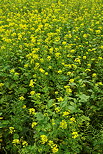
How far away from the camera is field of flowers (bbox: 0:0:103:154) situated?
228 cm

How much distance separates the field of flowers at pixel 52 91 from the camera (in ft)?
7.49

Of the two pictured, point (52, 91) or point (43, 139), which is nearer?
point (43, 139)

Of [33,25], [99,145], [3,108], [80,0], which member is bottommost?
[99,145]

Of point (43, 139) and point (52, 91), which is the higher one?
point (52, 91)

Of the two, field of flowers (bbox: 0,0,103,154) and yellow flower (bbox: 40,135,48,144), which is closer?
yellow flower (bbox: 40,135,48,144)

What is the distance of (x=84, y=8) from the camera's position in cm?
709

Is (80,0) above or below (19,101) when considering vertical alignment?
above

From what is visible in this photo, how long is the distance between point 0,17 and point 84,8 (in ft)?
9.42

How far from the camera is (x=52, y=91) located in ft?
10.7

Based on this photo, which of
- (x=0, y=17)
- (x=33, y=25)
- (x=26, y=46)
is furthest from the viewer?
(x=0, y=17)

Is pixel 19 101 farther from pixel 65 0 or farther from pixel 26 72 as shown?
pixel 65 0

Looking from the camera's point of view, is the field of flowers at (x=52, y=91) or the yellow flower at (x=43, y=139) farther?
the field of flowers at (x=52, y=91)

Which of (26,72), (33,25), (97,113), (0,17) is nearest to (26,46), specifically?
(26,72)

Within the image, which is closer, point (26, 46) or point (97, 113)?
point (97, 113)
